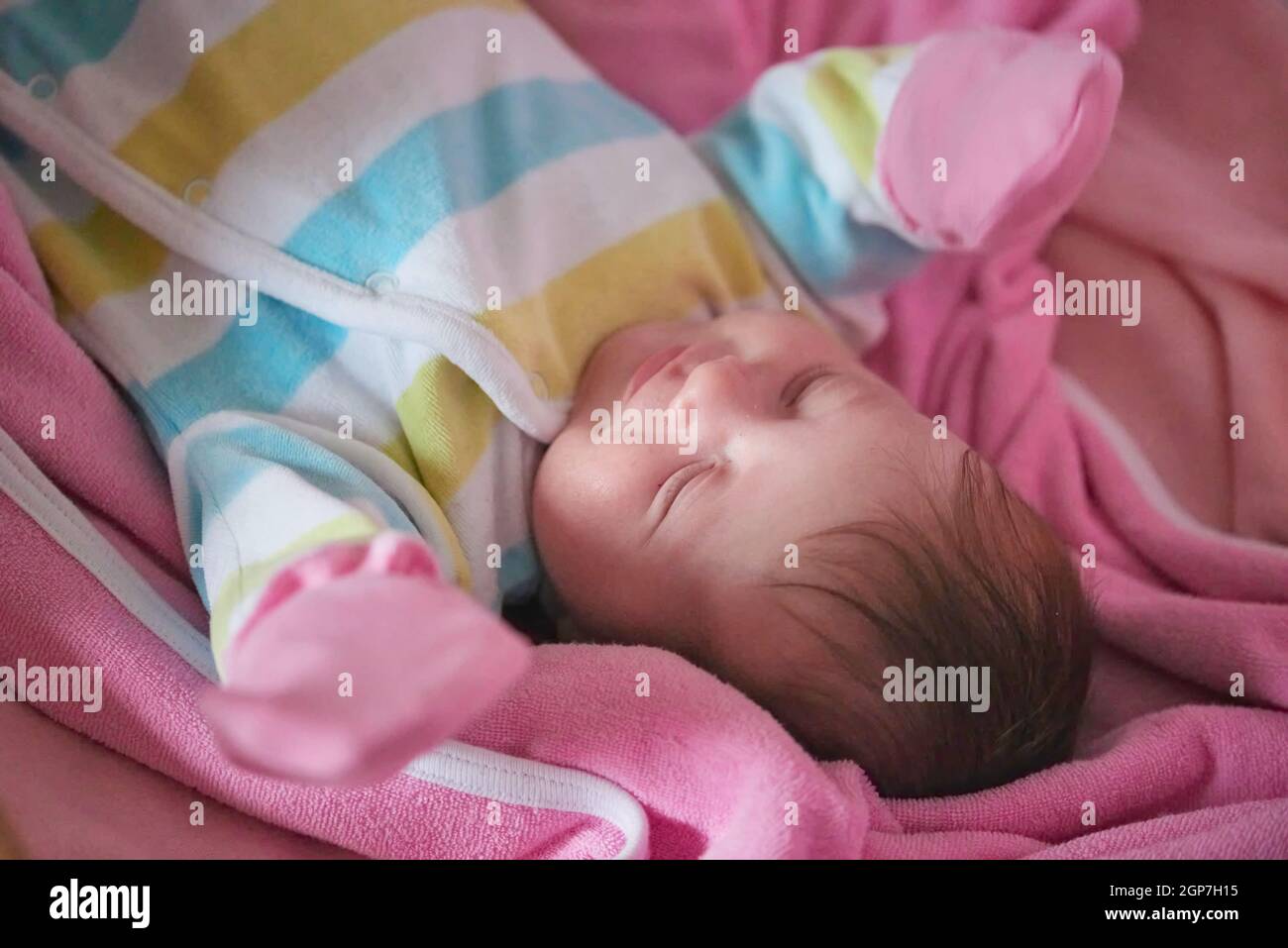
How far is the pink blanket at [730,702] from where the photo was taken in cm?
86

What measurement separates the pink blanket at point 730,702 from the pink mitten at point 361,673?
0.62 feet

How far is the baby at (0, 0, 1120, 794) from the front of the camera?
2.89ft

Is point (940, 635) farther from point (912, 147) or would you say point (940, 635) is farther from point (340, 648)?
point (912, 147)

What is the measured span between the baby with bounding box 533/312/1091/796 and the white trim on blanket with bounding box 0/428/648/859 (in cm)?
14

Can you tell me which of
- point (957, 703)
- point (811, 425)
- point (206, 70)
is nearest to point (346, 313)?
point (206, 70)

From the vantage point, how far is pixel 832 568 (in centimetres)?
88

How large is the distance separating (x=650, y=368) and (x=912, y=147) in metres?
0.37

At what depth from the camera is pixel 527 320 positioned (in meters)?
1.04

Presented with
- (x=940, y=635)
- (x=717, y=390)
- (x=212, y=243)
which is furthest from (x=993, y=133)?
(x=212, y=243)

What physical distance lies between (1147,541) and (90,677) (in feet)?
3.14

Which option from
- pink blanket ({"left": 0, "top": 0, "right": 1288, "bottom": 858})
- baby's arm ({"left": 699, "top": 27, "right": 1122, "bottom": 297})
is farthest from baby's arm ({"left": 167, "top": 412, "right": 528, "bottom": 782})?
baby's arm ({"left": 699, "top": 27, "right": 1122, "bottom": 297})

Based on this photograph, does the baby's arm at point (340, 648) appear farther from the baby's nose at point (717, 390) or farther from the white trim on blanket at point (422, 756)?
the baby's nose at point (717, 390)

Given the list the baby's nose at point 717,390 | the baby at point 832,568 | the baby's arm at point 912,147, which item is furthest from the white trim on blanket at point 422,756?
the baby's arm at point 912,147

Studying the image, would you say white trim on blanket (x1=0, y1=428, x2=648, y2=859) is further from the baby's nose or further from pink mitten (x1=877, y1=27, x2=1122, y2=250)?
pink mitten (x1=877, y1=27, x2=1122, y2=250)
